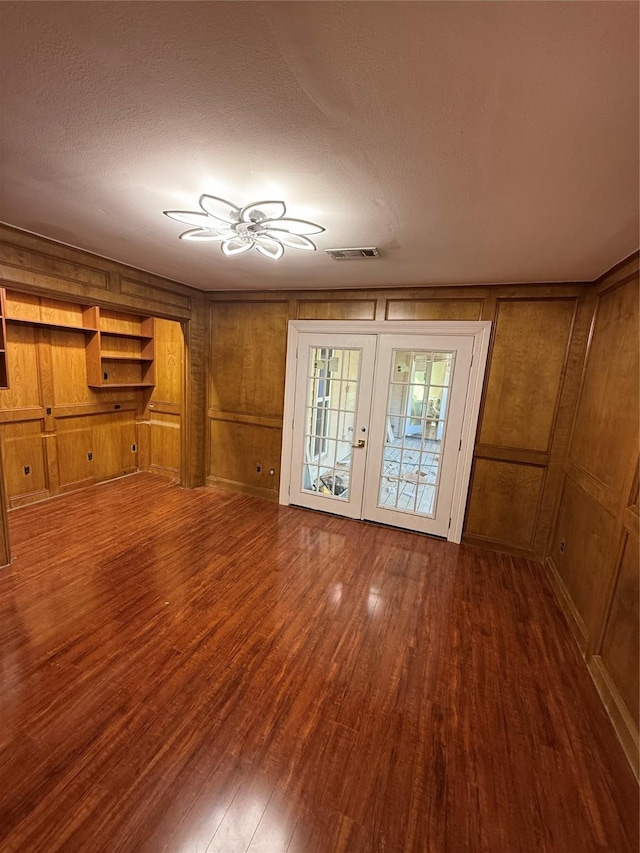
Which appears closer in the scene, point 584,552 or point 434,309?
point 584,552

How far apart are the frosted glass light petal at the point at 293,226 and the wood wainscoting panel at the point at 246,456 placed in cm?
261

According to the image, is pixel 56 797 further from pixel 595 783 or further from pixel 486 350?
pixel 486 350

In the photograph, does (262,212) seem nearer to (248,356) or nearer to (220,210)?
(220,210)

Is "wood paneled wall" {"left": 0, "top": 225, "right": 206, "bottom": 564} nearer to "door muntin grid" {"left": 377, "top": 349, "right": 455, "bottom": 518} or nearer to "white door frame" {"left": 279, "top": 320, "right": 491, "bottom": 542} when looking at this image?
"white door frame" {"left": 279, "top": 320, "right": 491, "bottom": 542}

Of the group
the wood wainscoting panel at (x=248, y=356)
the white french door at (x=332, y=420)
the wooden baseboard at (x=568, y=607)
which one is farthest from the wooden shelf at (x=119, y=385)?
the wooden baseboard at (x=568, y=607)

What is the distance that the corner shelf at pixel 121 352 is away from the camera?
167 inches

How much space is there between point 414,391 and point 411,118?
2.57 meters

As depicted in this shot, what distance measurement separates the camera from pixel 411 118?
1172mm

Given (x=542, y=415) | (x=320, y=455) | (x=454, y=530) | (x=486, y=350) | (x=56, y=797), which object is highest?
(x=486, y=350)

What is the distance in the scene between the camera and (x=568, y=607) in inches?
101

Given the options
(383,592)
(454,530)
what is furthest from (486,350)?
(383,592)

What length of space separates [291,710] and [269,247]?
2637 mm

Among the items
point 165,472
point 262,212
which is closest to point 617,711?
point 262,212

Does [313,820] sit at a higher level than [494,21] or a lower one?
lower
